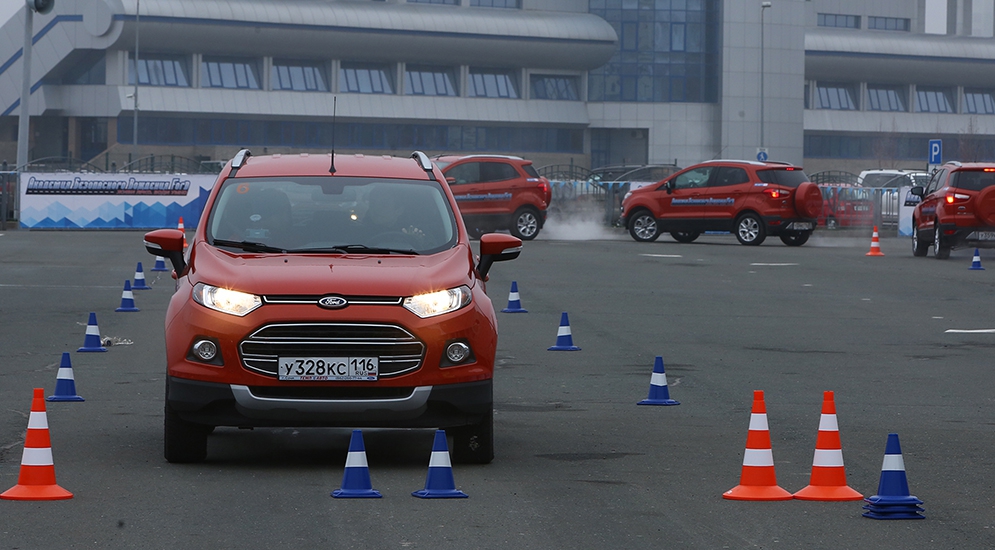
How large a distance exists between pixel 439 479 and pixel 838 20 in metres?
99.1

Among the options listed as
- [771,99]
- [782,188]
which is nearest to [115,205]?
[782,188]

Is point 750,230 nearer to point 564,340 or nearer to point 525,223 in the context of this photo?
point 525,223

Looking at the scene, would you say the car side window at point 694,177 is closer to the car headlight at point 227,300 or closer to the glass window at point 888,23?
the car headlight at point 227,300

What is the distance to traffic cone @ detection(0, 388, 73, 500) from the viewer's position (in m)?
6.84

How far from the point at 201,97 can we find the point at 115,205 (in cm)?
3732

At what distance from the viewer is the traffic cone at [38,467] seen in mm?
6844

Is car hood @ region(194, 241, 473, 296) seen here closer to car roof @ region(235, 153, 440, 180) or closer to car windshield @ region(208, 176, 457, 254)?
car windshield @ region(208, 176, 457, 254)

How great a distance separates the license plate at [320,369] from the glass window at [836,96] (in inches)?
3433

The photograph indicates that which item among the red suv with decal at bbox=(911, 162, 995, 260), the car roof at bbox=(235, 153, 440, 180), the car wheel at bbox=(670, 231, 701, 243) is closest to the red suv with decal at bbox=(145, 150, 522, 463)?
the car roof at bbox=(235, 153, 440, 180)

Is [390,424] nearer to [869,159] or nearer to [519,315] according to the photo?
[519,315]

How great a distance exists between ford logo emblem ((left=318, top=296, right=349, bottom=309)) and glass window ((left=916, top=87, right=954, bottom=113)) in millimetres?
91443

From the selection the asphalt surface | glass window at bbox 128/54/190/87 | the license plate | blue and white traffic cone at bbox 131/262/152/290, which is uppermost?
glass window at bbox 128/54/190/87

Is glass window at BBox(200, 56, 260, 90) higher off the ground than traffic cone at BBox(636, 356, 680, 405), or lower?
higher

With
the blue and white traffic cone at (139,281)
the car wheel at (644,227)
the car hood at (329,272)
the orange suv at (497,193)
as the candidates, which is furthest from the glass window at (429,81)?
the car hood at (329,272)
